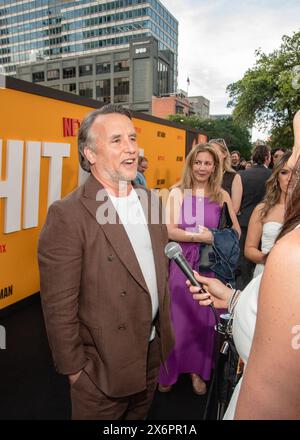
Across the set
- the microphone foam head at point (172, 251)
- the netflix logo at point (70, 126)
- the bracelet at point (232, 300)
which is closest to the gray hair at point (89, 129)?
the microphone foam head at point (172, 251)

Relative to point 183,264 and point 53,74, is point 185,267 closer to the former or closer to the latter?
point 183,264

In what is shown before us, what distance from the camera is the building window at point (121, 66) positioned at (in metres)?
61.2

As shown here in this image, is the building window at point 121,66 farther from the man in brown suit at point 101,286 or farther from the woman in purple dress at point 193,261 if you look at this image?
the man in brown suit at point 101,286

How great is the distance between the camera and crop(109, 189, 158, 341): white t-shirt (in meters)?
1.74

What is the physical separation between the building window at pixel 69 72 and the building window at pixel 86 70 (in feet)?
5.11

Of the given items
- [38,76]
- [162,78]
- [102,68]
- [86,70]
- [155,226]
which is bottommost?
[155,226]

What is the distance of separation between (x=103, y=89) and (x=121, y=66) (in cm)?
558

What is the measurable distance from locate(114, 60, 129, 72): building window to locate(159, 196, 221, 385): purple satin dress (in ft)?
214

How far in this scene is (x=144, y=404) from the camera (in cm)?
191

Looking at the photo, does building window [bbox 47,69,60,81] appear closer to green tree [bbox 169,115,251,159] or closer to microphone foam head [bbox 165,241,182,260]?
green tree [bbox 169,115,251,159]

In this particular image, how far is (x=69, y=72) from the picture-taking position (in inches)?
2594

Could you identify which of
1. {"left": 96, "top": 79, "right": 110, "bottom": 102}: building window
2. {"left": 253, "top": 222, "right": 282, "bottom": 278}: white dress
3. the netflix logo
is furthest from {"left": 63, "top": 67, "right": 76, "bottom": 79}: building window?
{"left": 253, "top": 222, "right": 282, "bottom": 278}: white dress

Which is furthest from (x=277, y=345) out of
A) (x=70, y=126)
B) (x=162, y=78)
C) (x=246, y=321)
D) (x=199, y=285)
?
(x=162, y=78)
